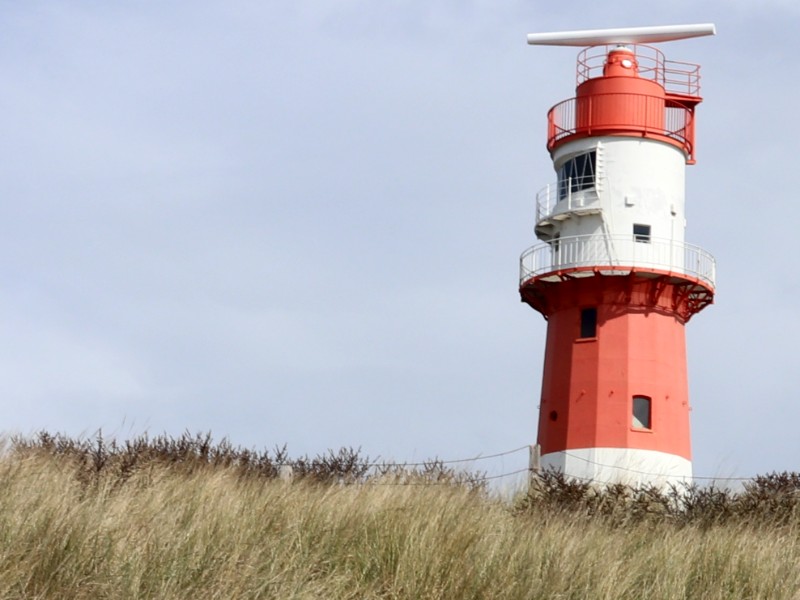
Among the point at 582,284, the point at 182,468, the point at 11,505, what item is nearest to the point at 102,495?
the point at 11,505

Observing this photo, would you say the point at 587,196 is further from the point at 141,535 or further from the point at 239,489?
the point at 141,535

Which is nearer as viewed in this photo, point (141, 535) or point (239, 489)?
point (141, 535)

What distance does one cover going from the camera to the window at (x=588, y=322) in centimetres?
2773

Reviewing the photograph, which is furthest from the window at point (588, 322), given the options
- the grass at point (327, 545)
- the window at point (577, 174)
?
the grass at point (327, 545)

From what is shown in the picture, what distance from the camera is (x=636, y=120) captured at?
28219 millimetres

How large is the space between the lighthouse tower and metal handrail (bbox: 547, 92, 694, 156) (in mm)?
30

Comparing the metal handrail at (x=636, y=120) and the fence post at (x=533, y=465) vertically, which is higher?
the metal handrail at (x=636, y=120)

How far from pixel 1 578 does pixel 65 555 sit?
717 millimetres

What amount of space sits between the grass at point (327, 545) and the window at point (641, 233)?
13.3 m

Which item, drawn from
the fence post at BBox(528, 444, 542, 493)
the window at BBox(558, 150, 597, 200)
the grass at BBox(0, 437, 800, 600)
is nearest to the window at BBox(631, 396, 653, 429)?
the window at BBox(558, 150, 597, 200)

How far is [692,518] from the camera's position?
17.0m

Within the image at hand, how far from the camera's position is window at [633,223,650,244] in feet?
90.8

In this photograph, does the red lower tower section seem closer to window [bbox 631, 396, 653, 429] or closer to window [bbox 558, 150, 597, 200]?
window [bbox 631, 396, 653, 429]

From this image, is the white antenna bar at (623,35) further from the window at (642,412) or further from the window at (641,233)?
the window at (642,412)
